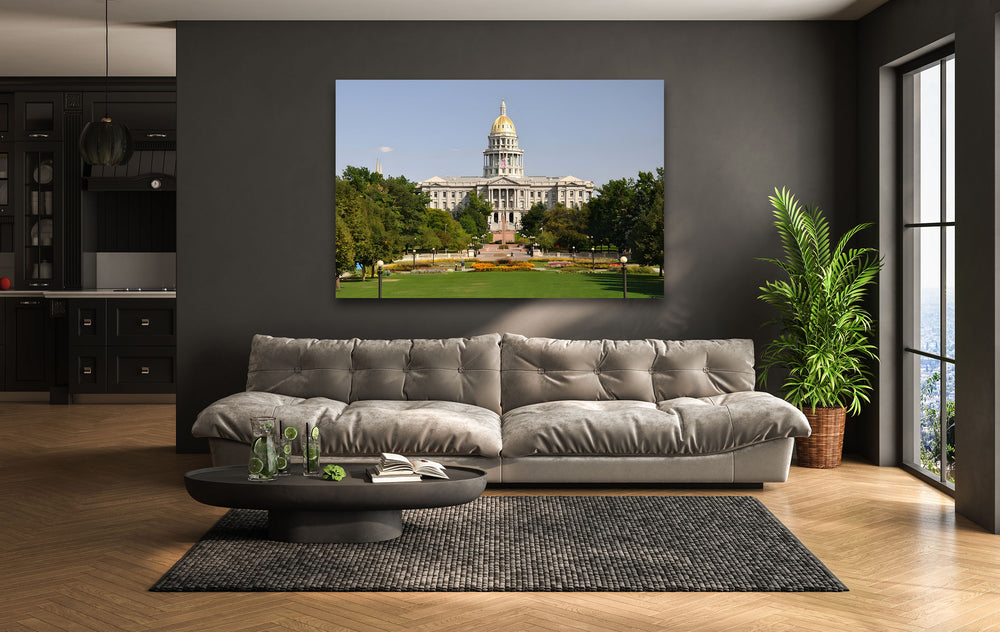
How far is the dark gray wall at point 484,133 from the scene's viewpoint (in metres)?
5.89

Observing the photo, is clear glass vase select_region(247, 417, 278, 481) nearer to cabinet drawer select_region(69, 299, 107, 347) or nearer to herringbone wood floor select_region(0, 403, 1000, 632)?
herringbone wood floor select_region(0, 403, 1000, 632)

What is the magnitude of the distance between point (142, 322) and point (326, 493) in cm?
504

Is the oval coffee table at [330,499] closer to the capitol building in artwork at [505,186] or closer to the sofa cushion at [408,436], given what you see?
the sofa cushion at [408,436]

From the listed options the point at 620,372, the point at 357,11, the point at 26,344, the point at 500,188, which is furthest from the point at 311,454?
the point at 26,344

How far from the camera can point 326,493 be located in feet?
12.3

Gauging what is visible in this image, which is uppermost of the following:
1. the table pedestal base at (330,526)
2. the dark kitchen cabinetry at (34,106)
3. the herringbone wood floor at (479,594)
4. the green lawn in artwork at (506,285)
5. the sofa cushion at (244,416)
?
the dark kitchen cabinetry at (34,106)

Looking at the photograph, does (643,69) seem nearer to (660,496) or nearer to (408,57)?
(408,57)

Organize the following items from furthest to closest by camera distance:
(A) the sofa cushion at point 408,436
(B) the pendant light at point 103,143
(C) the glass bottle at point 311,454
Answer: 1. (B) the pendant light at point 103,143
2. (A) the sofa cushion at point 408,436
3. (C) the glass bottle at point 311,454

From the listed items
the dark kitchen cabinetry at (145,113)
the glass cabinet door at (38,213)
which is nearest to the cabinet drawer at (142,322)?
the glass cabinet door at (38,213)

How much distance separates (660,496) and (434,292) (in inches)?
83.4

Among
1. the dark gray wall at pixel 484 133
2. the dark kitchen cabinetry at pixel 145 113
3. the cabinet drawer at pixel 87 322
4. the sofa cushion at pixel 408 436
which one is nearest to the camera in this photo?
the sofa cushion at pixel 408 436

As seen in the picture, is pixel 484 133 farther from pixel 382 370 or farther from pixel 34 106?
pixel 34 106

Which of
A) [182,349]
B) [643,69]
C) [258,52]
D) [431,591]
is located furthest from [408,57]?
[431,591]

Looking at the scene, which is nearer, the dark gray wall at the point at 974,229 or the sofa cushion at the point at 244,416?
the dark gray wall at the point at 974,229
